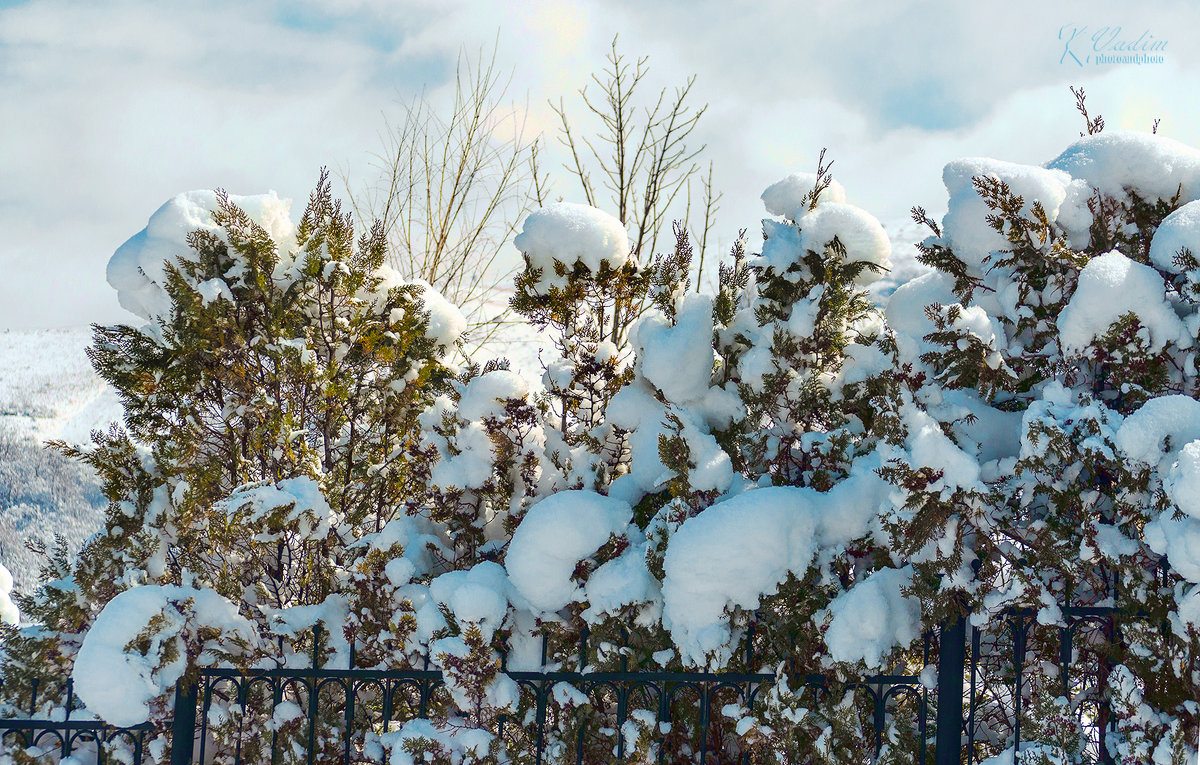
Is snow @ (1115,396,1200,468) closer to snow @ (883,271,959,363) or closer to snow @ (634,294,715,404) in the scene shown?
snow @ (883,271,959,363)

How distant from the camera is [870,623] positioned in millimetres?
2842

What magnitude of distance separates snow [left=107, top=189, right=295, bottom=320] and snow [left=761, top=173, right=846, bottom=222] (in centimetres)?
221

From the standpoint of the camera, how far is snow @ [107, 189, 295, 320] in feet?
12.6

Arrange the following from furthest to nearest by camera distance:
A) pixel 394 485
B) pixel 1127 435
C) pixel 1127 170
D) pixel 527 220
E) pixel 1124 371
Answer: pixel 394 485 → pixel 527 220 → pixel 1127 170 → pixel 1124 371 → pixel 1127 435

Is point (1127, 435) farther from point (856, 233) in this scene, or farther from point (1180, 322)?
point (856, 233)

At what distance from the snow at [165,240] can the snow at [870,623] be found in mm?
2884

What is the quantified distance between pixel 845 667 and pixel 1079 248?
→ 5.68 ft

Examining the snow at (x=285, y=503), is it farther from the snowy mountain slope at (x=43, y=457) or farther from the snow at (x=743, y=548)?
the snowy mountain slope at (x=43, y=457)

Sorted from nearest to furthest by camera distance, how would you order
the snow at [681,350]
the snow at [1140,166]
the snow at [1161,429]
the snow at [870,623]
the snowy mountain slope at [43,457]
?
the snow at [1161,429] < the snow at [870,623] < the snow at [1140,166] < the snow at [681,350] < the snowy mountain slope at [43,457]

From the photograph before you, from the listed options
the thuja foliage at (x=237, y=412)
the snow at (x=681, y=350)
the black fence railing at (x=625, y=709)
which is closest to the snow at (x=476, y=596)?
the black fence railing at (x=625, y=709)

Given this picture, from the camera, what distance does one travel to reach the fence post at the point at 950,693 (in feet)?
9.98

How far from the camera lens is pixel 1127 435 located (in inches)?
103

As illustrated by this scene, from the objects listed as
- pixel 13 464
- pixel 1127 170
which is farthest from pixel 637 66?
pixel 13 464

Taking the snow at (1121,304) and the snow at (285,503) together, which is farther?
the snow at (285,503)
